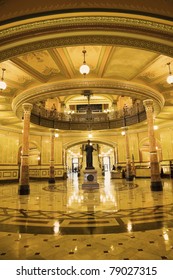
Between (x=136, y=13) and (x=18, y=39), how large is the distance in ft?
9.22

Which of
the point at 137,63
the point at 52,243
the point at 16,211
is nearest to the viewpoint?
the point at 52,243

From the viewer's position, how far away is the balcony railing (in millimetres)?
14478

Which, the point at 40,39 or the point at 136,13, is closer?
the point at 136,13

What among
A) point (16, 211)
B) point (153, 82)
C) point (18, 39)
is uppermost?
point (153, 82)

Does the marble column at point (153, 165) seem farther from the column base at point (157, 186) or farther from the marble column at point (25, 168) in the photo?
the marble column at point (25, 168)

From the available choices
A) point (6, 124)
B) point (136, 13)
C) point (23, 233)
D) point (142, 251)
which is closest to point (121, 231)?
point (142, 251)

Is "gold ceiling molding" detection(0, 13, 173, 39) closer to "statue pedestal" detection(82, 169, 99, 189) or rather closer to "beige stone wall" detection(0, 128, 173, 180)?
"statue pedestal" detection(82, 169, 99, 189)

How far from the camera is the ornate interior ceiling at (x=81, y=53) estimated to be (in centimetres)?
386

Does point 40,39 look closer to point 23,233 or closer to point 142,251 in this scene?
point 23,233

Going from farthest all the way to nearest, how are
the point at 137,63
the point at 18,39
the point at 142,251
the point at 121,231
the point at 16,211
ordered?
1. the point at 137,63
2. the point at 16,211
3. the point at 18,39
4. the point at 121,231
5. the point at 142,251

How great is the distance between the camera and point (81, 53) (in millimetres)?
6250

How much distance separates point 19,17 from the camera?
377 centimetres

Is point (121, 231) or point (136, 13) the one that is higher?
point (136, 13)

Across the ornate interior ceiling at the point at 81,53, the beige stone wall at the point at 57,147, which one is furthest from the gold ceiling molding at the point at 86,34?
the beige stone wall at the point at 57,147
